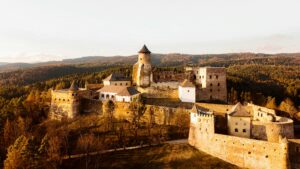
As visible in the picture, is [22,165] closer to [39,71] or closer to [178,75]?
[178,75]

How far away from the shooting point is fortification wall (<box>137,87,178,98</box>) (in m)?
52.9

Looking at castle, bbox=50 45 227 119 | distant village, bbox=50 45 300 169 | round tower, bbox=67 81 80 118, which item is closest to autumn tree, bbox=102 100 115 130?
distant village, bbox=50 45 300 169

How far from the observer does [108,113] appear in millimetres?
49469

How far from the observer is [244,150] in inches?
1398

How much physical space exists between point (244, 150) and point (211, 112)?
7896 mm

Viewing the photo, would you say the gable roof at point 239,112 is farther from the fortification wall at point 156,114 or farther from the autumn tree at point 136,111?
the autumn tree at point 136,111

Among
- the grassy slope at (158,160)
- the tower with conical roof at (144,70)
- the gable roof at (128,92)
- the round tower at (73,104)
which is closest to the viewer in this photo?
the grassy slope at (158,160)

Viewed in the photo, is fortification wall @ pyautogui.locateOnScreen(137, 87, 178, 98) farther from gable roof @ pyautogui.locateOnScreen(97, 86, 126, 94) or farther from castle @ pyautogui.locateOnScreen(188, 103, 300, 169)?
castle @ pyautogui.locateOnScreen(188, 103, 300, 169)

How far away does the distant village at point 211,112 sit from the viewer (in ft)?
112

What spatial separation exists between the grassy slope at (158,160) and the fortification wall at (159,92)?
13.6 metres

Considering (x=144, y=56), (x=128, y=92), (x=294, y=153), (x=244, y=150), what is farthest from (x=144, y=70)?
(x=294, y=153)

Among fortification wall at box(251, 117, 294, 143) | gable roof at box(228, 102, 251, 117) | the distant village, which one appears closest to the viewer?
the distant village

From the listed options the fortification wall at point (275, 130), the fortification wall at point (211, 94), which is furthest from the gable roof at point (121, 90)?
the fortification wall at point (275, 130)

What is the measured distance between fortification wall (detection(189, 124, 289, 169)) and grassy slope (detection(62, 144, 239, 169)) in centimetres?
93
